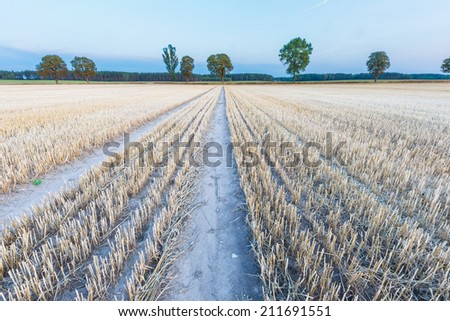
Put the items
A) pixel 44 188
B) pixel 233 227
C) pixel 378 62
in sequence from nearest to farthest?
pixel 233 227
pixel 44 188
pixel 378 62

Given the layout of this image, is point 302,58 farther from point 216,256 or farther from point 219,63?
point 216,256

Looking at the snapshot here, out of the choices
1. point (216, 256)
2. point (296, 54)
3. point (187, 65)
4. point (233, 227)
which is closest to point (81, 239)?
point (216, 256)

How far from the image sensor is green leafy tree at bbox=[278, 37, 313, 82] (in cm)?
6550

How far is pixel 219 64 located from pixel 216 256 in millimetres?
87129

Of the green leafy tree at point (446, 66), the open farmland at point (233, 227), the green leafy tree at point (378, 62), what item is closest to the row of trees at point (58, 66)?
the open farmland at point (233, 227)

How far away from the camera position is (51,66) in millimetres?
73000

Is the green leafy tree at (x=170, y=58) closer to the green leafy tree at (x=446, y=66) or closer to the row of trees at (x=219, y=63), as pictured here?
the row of trees at (x=219, y=63)

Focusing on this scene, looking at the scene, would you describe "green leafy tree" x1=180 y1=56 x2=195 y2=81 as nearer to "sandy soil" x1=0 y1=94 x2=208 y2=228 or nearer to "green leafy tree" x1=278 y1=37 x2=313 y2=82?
"green leafy tree" x1=278 y1=37 x2=313 y2=82

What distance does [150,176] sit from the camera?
4094mm

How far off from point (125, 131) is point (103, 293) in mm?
7255

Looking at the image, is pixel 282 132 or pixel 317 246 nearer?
pixel 317 246

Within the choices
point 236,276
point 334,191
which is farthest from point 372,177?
point 236,276

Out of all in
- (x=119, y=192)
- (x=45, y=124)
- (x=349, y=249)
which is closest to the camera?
(x=349, y=249)

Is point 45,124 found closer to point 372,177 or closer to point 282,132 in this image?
point 282,132
